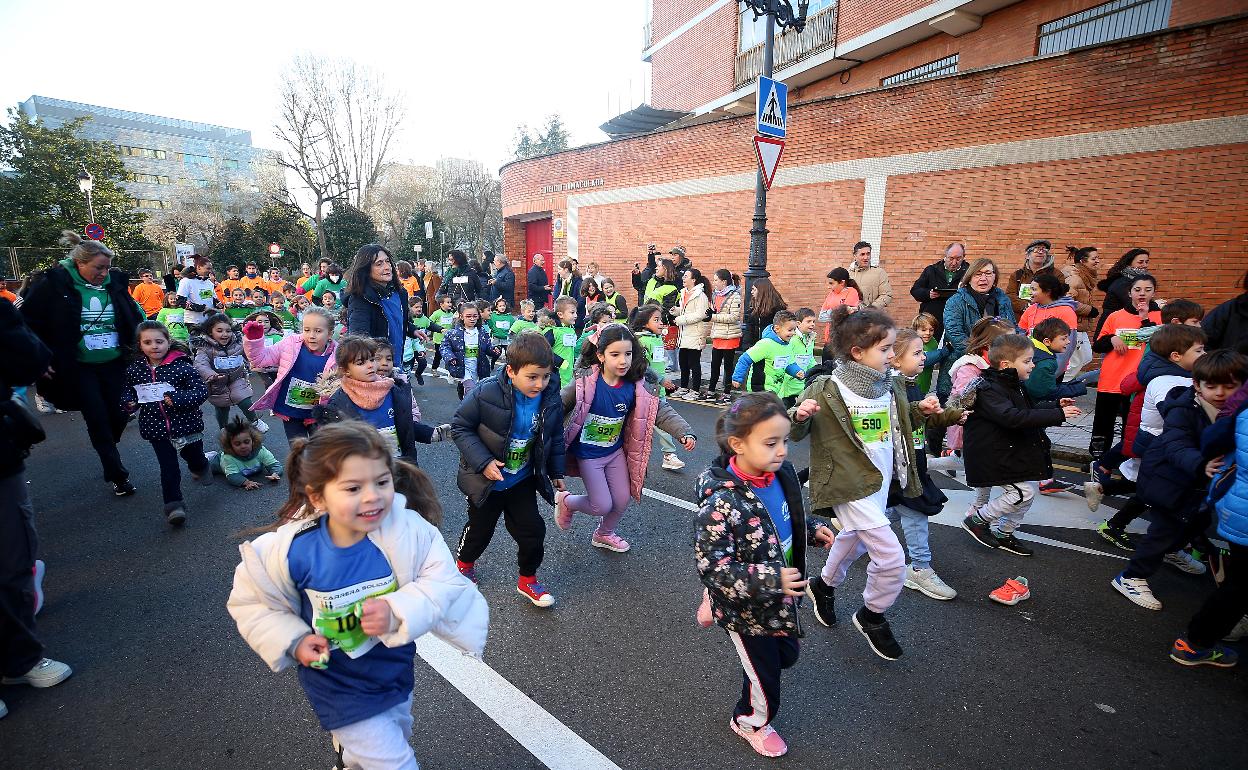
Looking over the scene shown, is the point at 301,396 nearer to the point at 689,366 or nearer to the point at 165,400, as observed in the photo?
the point at 165,400

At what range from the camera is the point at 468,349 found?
26.6 ft

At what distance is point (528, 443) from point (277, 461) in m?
4.17

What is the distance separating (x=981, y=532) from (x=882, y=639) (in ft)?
5.99

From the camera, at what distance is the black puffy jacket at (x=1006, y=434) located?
3.79 m

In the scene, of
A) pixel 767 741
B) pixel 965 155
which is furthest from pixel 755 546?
pixel 965 155

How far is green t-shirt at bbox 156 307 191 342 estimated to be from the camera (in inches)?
370

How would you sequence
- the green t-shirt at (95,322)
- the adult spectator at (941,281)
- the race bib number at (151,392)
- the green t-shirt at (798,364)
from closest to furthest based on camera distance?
the race bib number at (151,392)
the green t-shirt at (95,322)
the green t-shirt at (798,364)
the adult spectator at (941,281)

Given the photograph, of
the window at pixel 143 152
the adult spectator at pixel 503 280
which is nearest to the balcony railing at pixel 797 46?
the adult spectator at pixel 503 280

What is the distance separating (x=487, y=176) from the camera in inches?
1815

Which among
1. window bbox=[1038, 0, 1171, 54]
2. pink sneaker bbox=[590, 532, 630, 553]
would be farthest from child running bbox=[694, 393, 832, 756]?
window bbox=[1038, 0, 1171, 54]

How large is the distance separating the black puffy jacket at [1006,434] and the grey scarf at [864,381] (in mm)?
1055

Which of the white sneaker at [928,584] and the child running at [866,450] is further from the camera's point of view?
the white sneaker at [928,584]

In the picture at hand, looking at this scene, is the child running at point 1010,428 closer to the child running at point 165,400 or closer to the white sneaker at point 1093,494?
the white sneaker at point 1093,494

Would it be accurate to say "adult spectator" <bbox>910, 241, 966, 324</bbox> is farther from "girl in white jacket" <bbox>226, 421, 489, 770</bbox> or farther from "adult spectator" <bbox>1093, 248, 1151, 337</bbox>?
"girl in white jacket" <bbox>226, 421, 489, 770</bbox>
